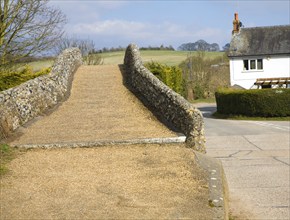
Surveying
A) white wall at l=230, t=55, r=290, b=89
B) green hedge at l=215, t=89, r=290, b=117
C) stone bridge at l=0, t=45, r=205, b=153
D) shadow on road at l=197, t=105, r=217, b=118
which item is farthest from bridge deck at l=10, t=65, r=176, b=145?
white wall at l=230, t=55, r=290, b=89

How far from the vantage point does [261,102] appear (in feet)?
92.9

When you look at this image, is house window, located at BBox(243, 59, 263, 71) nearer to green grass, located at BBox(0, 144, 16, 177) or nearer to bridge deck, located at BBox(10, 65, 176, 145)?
bridge deck, located at BBox(10, 65, 176, 145)

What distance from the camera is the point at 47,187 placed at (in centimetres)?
569

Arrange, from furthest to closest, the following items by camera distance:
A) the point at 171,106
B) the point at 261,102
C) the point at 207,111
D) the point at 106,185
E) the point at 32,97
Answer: the point at 207,111
the point at 261,102
the point at 32,97
the point at 171,106
the point at 106,185

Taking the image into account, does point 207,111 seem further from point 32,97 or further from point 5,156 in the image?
point 5,156

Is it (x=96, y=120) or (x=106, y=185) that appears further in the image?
(x=96, y=120)

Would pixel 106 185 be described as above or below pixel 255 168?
above

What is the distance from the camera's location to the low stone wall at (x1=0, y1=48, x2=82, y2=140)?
9.17 metres

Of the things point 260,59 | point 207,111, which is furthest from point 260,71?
point 207,111

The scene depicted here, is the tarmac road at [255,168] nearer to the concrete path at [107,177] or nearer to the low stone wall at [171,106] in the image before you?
the low stone wall at [171,106]

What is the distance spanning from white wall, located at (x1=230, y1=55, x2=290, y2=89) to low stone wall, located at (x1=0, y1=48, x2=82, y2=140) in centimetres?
2898

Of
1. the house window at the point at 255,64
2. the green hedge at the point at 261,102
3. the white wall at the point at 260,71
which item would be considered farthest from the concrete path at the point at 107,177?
the house window at the point at 255,64

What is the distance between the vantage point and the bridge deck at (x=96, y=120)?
8781mm

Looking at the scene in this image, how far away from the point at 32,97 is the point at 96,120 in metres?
1.93
